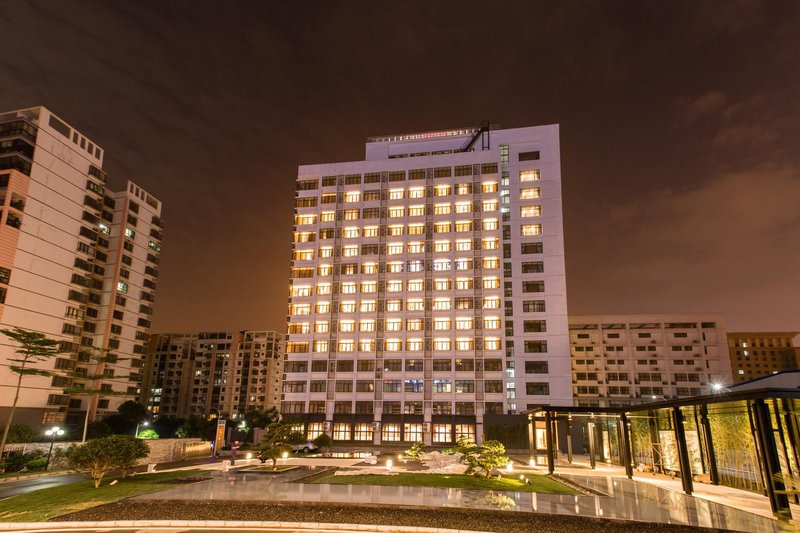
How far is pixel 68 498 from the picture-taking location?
26.1 meters

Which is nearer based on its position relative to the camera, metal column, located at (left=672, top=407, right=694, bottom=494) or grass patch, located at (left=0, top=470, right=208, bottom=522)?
grass patch, located at (left=0, top=470, right=208, bottom=522)

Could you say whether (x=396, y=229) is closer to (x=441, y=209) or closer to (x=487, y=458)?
(x=441, y=209)

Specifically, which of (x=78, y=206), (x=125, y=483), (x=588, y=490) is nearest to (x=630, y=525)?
(x=588, y=490)

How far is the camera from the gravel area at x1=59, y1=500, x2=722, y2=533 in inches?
759

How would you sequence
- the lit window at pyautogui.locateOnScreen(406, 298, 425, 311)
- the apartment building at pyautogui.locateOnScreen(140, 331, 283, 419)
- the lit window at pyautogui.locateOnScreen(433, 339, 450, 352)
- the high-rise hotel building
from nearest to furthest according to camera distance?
the high-rise hotel building < the lit window at pyautogui.locateOnScreen(433, 339, 450, 352) < the lit window at pyautogui.locateOnScreen(406, 298, 425, 311) < the apartment building at pyautogui.locateOnScreen(140, 331, 283, 419)

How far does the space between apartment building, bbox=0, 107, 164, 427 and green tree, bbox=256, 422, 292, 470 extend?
127ft

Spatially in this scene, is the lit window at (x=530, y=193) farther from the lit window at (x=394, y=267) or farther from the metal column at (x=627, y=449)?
the metal column at (x=627, y=449)

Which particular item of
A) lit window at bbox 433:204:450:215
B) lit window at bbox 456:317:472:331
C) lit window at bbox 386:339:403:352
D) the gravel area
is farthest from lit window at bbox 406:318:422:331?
the gravel area

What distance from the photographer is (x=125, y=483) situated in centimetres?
3222

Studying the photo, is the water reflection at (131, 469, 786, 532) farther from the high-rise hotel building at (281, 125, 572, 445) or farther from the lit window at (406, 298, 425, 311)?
the lit window at (406, 298, 425, 311)

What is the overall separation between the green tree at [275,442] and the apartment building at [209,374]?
151 meters

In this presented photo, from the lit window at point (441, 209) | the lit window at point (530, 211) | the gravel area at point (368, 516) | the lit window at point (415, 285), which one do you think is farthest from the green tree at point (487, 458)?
the lit window at point (530, 211)

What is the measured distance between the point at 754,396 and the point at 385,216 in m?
82.8

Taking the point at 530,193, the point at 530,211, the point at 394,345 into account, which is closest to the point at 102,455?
the point at 394,345
